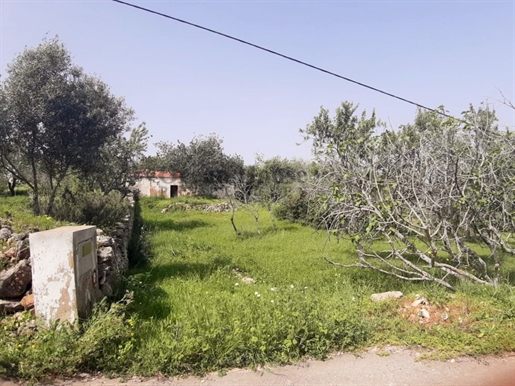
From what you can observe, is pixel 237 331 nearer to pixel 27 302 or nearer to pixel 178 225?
pixel 27 302

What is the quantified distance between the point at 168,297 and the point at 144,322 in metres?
1.29

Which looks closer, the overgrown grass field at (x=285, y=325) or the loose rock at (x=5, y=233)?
the overgrown grass field at (x=285, y=325)

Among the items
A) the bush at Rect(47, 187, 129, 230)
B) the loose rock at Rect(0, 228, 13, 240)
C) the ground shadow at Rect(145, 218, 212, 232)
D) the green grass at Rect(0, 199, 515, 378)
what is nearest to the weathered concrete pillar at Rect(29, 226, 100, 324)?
the green grass at Rect(0, 199, 515, 378)

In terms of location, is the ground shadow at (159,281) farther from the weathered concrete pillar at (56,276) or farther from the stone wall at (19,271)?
the weathered concrete pillar at (56,276)

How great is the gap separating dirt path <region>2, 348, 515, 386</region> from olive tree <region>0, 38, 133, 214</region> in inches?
358

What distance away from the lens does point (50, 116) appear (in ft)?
34.7

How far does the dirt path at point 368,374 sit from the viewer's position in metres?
3.14

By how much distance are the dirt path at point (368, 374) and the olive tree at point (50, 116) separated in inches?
358

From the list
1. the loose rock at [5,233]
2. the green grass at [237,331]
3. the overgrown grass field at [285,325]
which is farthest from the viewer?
the loose rock at [5,233]

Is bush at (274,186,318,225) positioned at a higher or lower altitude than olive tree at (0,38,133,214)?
lower

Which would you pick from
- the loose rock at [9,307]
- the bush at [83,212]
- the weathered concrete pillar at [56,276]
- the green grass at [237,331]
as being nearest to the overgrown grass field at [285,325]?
the green grass at [237,331]

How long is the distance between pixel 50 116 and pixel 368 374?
10761mm

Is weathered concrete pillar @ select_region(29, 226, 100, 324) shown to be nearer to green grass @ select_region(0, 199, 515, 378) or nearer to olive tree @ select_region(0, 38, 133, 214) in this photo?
green grass @ select_region(0, 199, 515, 378)

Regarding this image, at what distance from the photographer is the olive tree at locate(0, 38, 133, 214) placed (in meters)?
10.4
